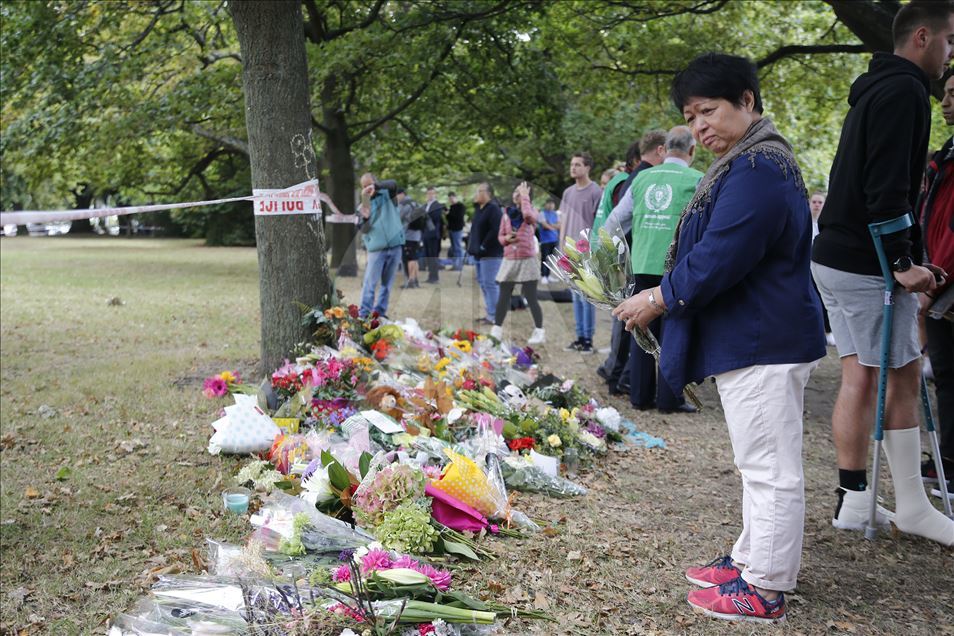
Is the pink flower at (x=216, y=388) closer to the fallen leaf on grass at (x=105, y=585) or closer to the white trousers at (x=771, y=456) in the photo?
the fallen leaf on grass at (x=105, y=585)

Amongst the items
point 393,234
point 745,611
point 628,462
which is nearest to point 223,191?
point 393,234

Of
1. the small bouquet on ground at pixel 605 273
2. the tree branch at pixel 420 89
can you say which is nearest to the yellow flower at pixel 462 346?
the small bouquet on ground at pixel 605 273

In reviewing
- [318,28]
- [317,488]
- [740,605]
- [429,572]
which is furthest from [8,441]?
[318,28]

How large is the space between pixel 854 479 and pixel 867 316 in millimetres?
827

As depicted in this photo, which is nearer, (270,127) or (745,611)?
(745,611)

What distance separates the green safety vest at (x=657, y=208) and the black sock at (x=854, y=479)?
225 centimetres

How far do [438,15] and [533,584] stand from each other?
10.2m

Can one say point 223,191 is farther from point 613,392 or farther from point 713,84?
point 713,84

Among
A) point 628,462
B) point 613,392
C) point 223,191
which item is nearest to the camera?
point 628,462

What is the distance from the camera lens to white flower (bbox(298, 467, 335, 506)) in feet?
12.4

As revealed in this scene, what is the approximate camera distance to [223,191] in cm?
3062

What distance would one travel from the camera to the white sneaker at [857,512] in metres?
3.93

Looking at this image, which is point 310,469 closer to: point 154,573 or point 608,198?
point 154,573

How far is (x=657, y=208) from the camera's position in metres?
5.96
